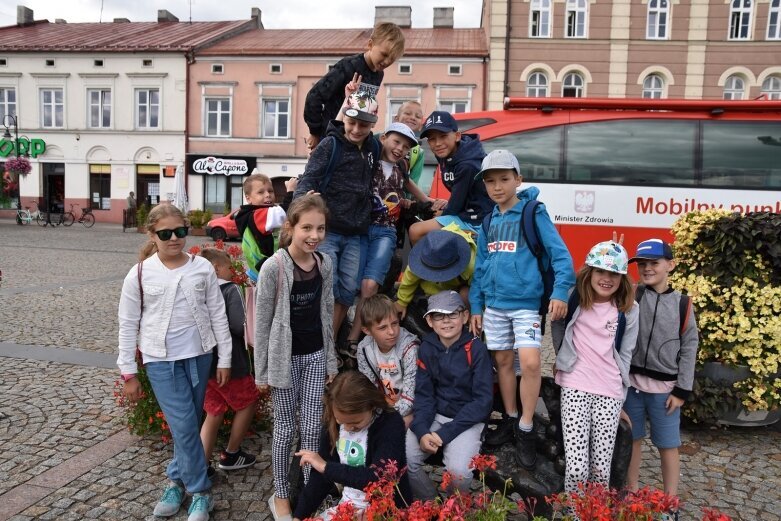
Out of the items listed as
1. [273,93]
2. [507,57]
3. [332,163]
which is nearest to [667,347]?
[332,163]

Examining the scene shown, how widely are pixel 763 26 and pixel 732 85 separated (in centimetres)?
257

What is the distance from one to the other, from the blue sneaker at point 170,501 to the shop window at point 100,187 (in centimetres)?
3062

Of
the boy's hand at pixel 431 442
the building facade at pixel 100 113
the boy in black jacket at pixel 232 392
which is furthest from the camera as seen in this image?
the building facade at pixel 100 113

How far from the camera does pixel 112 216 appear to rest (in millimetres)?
30406

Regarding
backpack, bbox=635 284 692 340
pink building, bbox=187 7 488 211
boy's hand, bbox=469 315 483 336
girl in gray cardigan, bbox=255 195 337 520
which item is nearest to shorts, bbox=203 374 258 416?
girl in gray cardigan, bbox=255 195 337 520

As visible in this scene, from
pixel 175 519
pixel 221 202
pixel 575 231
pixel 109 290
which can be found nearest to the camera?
pixel 175 519

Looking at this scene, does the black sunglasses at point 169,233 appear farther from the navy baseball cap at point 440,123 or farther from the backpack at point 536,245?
the backpack at point 536,245

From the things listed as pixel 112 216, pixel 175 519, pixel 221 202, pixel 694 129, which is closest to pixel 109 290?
pixel 175 519

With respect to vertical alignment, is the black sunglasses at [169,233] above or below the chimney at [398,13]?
below

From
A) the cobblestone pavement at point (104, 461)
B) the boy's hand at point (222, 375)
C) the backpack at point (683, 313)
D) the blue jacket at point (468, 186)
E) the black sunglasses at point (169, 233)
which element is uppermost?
the blue jacket at point (468, 186)

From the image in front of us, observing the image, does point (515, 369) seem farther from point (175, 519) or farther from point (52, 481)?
point (52, 481)

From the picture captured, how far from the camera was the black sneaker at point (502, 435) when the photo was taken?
326cm

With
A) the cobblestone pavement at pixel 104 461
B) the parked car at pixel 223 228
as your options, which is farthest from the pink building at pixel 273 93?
the cobblestone pavement at pixel 104 461

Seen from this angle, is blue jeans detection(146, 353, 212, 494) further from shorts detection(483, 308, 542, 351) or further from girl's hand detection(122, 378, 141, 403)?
shorts detection(483, 308, 542, 351)
